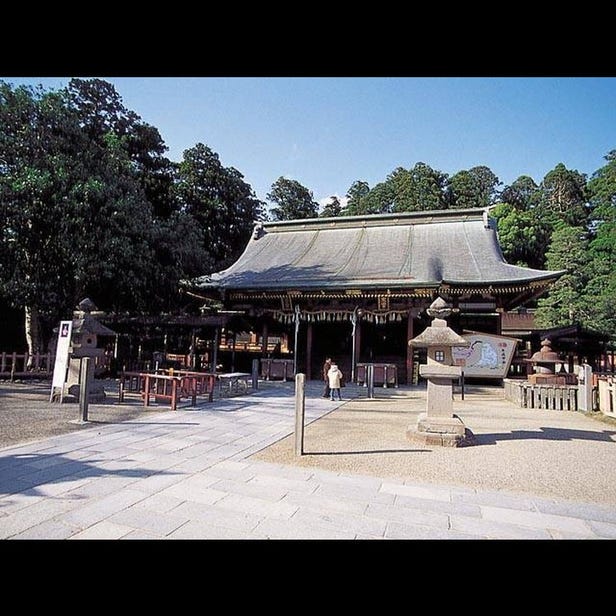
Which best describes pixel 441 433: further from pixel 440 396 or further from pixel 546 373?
pixel 546 373

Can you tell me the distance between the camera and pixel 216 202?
29.4m

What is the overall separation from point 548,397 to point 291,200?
35352 mm

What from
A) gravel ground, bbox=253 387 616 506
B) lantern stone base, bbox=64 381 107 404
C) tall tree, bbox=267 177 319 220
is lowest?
gravel ground, bbox=253 387 616 506

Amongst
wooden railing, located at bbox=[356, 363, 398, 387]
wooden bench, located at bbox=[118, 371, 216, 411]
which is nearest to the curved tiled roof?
wooden railing, located at bbox=[356, 363, 398, 387]

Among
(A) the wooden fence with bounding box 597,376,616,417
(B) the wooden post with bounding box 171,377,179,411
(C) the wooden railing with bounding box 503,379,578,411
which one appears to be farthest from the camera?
(C) the wooden railing with bounding box 503,379,578,411

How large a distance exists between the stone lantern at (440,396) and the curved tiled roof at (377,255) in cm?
844

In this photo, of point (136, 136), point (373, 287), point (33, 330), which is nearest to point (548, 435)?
point (373, 287)

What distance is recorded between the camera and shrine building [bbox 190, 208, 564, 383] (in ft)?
50.4

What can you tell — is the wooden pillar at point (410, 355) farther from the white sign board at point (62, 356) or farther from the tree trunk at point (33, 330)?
the tree trunk at point (33, 330)

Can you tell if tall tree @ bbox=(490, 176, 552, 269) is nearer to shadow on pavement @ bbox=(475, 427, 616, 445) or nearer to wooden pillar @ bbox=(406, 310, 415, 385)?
wooden pillar @ bbox=(406, 310, 415, 385)

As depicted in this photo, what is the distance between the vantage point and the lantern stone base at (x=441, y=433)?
609cm

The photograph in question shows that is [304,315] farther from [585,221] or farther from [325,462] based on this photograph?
[585,221]

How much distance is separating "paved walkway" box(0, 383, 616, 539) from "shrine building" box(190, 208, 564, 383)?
11.1m

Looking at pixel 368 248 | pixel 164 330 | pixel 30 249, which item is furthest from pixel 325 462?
pixel 368 248
